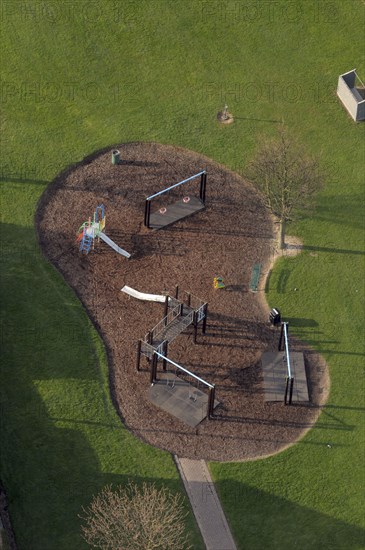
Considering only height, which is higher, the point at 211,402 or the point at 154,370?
the point at 154,370

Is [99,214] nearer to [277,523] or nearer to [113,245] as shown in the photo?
[113,245]

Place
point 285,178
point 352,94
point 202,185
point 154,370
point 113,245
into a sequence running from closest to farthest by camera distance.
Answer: point 154,370, point 285,178, point 113,245, point 202,185, point 352,94

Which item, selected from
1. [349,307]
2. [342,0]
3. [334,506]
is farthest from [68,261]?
[342,0]

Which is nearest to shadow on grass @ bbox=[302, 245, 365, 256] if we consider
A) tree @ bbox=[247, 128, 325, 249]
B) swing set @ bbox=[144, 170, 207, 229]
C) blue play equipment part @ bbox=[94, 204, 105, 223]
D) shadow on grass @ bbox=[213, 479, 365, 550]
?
tree @ bbox=[247, 128, 325, 249]

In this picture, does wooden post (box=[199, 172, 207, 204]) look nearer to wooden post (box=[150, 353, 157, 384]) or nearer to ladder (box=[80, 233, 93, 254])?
ladder (box=[80, 233, 93, 254])

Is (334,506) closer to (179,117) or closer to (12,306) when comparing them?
(12,306)

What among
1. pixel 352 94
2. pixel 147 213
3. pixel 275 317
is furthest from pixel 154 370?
pixel 352 94

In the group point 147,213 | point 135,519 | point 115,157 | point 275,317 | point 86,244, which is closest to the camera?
point 135,519
